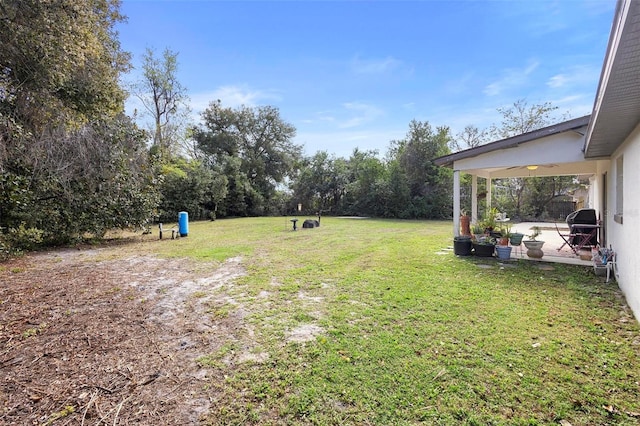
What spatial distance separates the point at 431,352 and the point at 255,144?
25.1 m

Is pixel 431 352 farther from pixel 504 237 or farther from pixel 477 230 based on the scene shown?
pixel 477 230

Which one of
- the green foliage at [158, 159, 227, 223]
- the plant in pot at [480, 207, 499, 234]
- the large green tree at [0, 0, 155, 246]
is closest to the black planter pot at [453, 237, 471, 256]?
the plant in pot at [480, 207, 499, 234]

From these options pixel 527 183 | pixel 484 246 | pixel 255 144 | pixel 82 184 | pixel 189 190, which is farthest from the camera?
pixel 255 144

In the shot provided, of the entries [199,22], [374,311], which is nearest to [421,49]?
[199,22]

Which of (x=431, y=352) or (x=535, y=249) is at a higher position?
(x=535, y=249)

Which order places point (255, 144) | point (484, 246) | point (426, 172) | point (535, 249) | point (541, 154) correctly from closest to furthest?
point (541, 154)
point (535, 249)
point (484, 246)
point (426, 172)
point (255, 144)

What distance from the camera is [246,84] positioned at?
19.5 meters

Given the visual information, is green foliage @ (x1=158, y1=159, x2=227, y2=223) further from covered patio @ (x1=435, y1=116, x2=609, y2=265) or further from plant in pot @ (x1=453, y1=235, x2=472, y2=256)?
plant in pot @ (x1=453, y1=235, x2=472, y2=256)

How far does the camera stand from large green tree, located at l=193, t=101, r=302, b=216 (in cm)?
2409

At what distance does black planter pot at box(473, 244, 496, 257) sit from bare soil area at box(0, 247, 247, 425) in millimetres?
5451

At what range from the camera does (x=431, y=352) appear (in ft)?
8.44

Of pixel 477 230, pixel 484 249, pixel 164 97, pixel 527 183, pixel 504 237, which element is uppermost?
pixel 164 97

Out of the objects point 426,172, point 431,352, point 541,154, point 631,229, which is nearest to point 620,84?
point 631,229

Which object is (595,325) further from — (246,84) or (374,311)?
(246,84)
